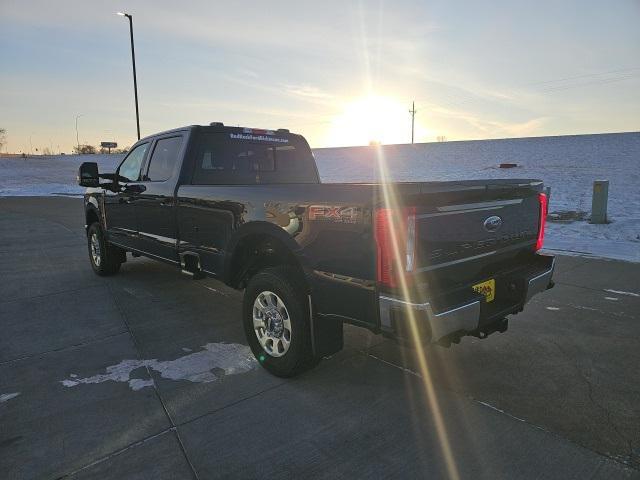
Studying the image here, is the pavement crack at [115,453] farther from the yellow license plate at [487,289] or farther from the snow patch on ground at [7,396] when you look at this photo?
the yellow license plate at [487,289]

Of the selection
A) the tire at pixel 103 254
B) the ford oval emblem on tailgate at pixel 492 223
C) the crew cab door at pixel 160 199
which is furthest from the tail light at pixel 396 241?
the tire at pixel 103 254

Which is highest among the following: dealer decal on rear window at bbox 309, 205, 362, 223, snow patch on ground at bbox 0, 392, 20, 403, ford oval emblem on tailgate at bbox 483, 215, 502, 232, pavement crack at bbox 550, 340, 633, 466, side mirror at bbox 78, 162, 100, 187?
side mirror at bbox 78, 162, 100, 187

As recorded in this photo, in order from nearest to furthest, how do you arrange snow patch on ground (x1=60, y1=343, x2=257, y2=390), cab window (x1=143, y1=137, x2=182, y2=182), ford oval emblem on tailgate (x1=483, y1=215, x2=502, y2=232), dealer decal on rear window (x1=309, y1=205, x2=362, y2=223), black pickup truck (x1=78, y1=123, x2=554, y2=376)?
black pickup truck (x1=78, y1=123, x2=554, y2=376) → dealer decal on rear window (x1=309, y1=205, x2=362, y2=223) → ford oval emblem on tailgate (x1=483, y1=215, x2=502, y2=232) → snow patch on ground (x1=60, y1=343, x2=257, y2=390) → cab window (x1=143, y1=137, x2=182, y2=182)

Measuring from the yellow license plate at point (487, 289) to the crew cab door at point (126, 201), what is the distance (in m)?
3.88

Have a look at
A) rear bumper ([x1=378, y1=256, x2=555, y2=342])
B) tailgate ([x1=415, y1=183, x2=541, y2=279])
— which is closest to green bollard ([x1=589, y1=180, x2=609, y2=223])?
tailgate ([x1=415, y1=183, x2=541, y2=279])

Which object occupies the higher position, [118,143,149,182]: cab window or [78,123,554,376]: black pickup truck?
[118,143,149,182]: cab window

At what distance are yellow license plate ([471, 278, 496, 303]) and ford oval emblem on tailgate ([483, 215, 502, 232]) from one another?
1.14 feet

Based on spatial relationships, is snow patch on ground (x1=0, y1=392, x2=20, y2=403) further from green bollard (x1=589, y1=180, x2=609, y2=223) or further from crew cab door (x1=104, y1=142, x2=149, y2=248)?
green bollard (x1=589, y1=180, x2=609, y2=223)

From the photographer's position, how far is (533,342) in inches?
154

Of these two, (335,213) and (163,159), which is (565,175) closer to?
(163,159)

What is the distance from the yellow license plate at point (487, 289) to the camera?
9.37ft

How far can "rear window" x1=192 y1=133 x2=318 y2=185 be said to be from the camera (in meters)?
4.55

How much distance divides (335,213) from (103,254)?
198 inches

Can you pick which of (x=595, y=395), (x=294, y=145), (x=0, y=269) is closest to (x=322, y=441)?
(x=595, y=395)
